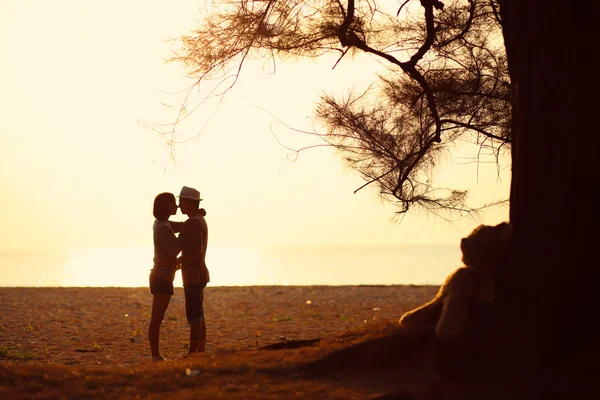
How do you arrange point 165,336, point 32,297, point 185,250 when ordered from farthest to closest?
1. point 32,297
2. point 165,336
3. point 185,250

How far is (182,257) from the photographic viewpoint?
6.45 metres

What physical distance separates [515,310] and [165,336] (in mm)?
Answer: 5357

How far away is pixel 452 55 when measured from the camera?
26.5ft

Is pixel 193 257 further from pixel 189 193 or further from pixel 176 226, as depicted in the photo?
pixel 189 193

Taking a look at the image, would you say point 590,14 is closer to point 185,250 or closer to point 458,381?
point 458,381

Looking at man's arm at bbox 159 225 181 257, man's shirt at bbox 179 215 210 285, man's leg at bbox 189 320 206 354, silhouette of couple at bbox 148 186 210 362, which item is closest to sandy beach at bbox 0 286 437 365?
man's leg at bbox 189 320 206 354

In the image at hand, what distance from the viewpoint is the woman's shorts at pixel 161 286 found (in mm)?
6430

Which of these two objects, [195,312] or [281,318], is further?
[281,318]

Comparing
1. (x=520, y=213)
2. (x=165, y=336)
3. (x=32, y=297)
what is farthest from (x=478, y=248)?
(x=32, y=297)

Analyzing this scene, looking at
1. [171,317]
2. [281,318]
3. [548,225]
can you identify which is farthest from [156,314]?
[171,317]

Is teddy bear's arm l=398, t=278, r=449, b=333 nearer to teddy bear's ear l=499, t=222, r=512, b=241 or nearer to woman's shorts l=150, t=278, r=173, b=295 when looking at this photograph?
teddy bear's ear l=499, t=222, r=512, b=241

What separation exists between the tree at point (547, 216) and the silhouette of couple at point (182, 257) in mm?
2483

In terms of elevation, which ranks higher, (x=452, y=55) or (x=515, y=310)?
(x=452, y=55)

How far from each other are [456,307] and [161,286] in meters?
2.71
